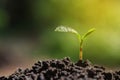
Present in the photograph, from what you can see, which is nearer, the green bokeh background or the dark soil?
the dark soil

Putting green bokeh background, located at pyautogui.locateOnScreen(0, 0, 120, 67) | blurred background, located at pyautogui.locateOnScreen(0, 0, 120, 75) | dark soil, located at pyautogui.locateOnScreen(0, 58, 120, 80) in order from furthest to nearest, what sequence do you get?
green bokeh background, located at pyautogui.locateOnScreen(0, 0, 120, 67) < blurred background, located at pyautogui.locateOnScreen(0, 0, 120, 75) < dark soil, located at pyautogui.locateOnScreen(0, 58, 120, 80)

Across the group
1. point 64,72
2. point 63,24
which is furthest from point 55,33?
point 64,72

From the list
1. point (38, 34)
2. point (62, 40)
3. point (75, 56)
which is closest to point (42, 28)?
point (38, 34)

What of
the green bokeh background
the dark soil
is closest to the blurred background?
the green bokeh background

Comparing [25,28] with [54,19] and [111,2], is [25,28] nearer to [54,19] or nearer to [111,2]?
[54,19]

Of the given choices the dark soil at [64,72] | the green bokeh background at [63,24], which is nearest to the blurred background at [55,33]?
the green bokeh background at [63,24]

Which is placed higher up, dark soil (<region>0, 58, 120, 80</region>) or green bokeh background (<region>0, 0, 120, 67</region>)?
green bokeh background (<region>0, 0, 120, 67</region>)

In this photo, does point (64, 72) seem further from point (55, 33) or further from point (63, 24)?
point (63, 24)

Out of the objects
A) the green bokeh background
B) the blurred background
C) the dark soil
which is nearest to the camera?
the dark soil

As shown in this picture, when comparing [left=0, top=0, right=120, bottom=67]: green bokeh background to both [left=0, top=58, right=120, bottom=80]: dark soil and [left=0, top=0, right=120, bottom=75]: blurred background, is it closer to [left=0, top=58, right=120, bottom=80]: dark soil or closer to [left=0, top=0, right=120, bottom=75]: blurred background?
[left=0, top=0, right=120, bottom=75]: blurred background
